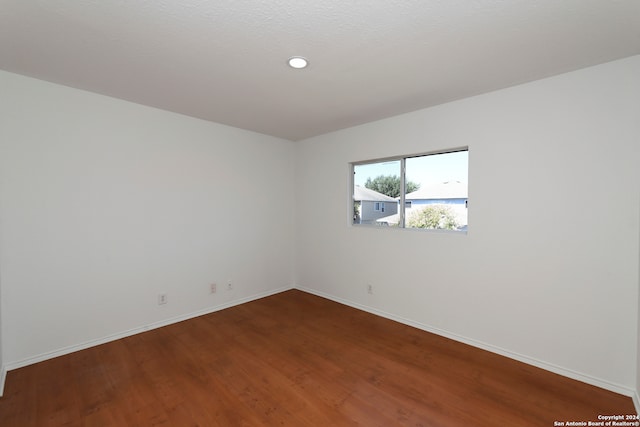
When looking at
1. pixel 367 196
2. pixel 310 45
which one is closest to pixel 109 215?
pixel 310 45

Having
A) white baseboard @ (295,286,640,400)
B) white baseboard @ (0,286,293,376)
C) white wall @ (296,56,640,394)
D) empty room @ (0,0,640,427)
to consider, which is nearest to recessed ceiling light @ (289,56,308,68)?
empty room @ (0,0,640,427)

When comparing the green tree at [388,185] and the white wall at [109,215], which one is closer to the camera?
the white wall at [109,215]

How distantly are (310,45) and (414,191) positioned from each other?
2006mm

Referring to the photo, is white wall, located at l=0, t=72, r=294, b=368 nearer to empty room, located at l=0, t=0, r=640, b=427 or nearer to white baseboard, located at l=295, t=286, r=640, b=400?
empty room, located at l=0, t=0, r=640, b=427

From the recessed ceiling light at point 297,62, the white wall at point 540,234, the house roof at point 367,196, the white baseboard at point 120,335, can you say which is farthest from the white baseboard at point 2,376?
the house roof at point 367,196

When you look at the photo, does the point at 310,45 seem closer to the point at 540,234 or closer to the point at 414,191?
the point at 414,191

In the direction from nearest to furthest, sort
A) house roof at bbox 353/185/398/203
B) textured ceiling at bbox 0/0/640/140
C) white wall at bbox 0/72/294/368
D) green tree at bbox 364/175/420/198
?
textured ceiling at bbox 0/0/640/140, white wall at bbox 0/72/294/368, green tree at bbox 364/175/420/198, house roof at bbox 353/185/398/203

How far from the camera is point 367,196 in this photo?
3650 millimetres

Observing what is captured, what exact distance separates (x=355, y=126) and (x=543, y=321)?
9.38 feet

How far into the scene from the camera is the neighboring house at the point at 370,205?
11.1 feet

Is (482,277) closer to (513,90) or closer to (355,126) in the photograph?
(513,90)

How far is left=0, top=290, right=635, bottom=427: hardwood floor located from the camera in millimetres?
1717

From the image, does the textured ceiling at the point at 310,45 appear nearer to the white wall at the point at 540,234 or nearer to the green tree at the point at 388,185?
the white wall at the point at 540,234

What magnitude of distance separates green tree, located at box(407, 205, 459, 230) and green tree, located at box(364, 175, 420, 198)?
30cm
